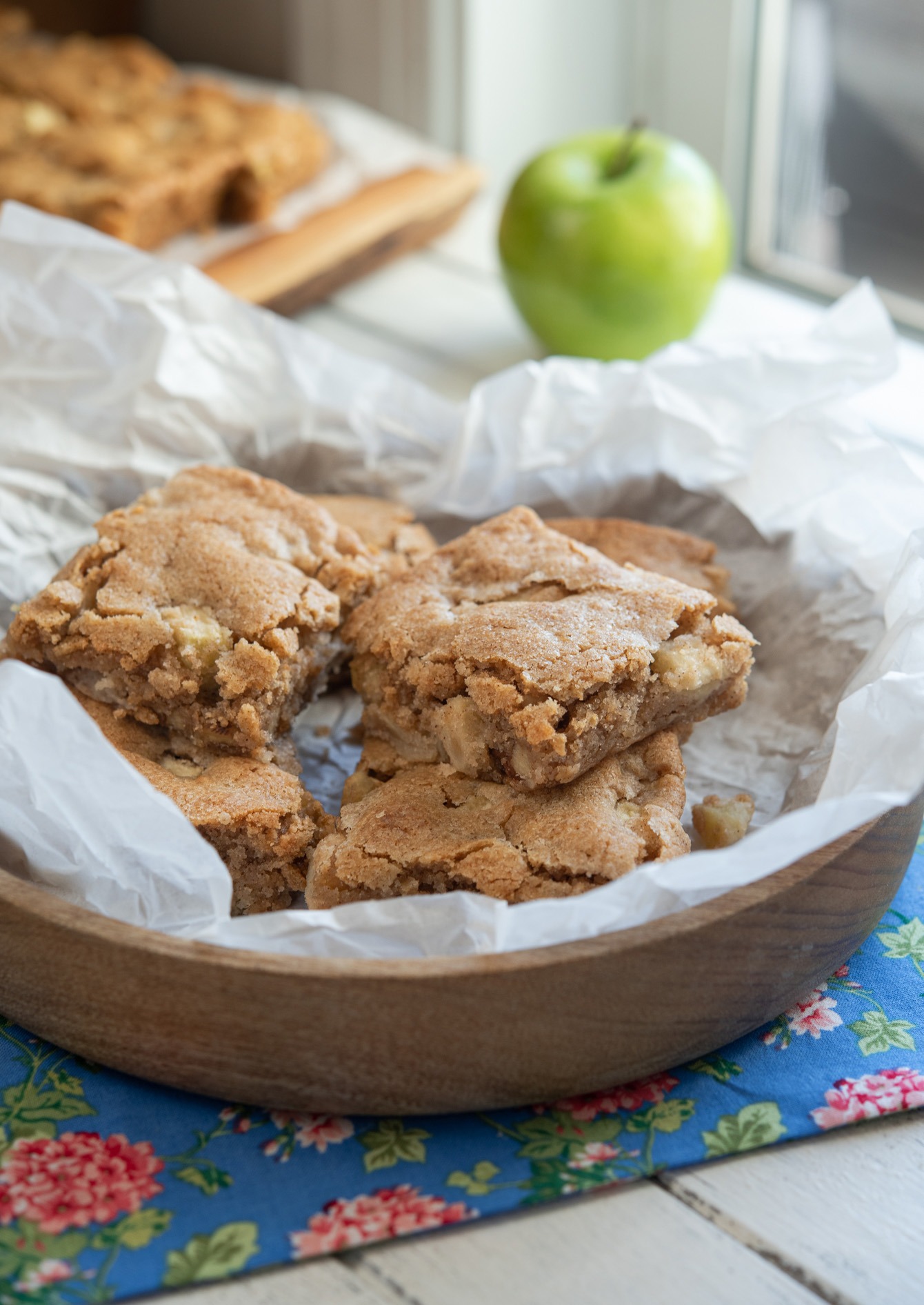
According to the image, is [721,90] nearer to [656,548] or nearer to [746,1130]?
[656,548]

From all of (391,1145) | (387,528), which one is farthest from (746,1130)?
(387,528)

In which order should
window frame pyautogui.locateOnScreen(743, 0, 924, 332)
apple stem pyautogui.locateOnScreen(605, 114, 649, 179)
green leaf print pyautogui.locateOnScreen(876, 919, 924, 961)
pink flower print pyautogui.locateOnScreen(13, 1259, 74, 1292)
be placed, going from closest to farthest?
pink flower print pyautogui.locateOnScreen(13, 1259, 74, 1292), green leaf print pyautogui.locateOnScreen(876, 919, 924, 961), apple stem pyautogui.locateOnScreen(605, 114, 649, 179), window frame pyautogui.locateOnScreen(743, 0, 924, 332)

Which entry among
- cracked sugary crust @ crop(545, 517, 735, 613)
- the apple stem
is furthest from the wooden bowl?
the apple stem

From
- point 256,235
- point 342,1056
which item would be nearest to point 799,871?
point 342,1056

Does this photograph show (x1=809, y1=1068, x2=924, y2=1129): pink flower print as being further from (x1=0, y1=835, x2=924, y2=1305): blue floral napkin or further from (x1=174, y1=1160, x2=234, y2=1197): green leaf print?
(x1=174, y1=1160, x2=234, y2=1197): green leaf print

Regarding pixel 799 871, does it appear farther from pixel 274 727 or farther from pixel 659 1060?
pixel 274 727

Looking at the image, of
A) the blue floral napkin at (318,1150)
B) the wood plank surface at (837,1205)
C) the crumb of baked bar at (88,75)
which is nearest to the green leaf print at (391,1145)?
the blue floral napkin at (318,1150)
